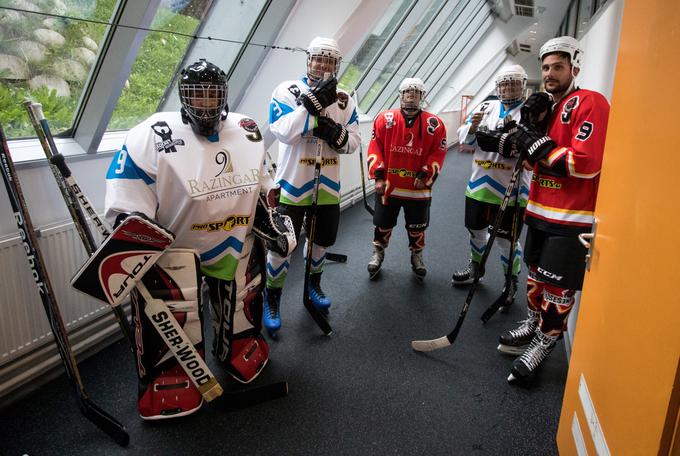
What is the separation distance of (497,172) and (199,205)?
74.8 inches

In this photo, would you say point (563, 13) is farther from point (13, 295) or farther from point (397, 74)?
point (13, 295)

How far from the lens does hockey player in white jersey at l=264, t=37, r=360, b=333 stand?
2203mm

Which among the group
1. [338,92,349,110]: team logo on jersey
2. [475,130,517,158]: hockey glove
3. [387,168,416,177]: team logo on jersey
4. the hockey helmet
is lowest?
[387,168,416,177]: team logo on jersey

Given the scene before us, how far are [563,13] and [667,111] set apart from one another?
9.08 meters

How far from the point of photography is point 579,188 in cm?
183

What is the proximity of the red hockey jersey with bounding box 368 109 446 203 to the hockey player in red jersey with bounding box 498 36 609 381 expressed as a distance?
96cm

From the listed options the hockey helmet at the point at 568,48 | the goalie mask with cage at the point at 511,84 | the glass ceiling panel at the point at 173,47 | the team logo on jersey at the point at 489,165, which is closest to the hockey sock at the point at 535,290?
the team logo on jersey at the point at 489,165

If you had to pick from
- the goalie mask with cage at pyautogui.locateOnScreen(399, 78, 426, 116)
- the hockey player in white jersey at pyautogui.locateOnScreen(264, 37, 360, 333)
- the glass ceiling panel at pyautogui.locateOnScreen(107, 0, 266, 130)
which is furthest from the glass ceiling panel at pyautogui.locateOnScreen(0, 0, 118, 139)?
the goalie mask with cage at pyautogui.locateOnScreen(399, 78, 426, 116)

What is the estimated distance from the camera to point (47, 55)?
2.09m

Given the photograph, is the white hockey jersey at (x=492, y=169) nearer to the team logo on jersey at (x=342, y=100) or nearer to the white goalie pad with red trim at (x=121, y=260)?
the team logo on jersey at (x=342, y=100)

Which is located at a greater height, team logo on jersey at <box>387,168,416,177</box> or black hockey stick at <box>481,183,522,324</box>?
team logo on jersey at <box>387,168,416,177</box>

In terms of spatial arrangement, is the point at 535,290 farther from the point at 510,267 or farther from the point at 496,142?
the point at 496,142

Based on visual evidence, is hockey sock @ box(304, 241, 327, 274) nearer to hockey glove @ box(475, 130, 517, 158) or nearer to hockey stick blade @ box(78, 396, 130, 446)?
hockey glove @ box(475, 130, 517, 158)

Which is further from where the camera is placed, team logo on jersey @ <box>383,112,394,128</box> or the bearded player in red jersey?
team logo on jersey @ <box>383,112,394,128</box>
